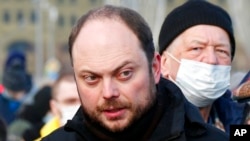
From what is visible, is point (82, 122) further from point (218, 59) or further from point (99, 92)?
point (218, 59)

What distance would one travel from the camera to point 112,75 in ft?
11.6

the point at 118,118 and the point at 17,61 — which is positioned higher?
the point at 118,118

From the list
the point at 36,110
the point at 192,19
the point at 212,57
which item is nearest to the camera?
the point at 212,57

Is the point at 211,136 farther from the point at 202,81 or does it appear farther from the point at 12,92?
the point at 12,92

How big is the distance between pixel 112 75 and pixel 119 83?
4 cm

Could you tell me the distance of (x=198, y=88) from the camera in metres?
5.27

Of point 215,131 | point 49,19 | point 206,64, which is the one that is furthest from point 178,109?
point 49,19

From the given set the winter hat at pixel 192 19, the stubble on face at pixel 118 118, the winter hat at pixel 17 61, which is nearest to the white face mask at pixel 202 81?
the winter hat at pixel 192 19

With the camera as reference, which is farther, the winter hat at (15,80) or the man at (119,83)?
the winter hat at (15,80)

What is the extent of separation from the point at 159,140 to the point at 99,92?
27 centimetres

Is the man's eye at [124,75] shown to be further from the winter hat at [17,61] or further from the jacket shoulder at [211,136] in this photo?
the winter hat at [17,61]

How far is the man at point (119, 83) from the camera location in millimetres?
3533

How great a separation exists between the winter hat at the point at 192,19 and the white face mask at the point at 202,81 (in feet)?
0.53

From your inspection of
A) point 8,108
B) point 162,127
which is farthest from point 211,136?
point 8,108
